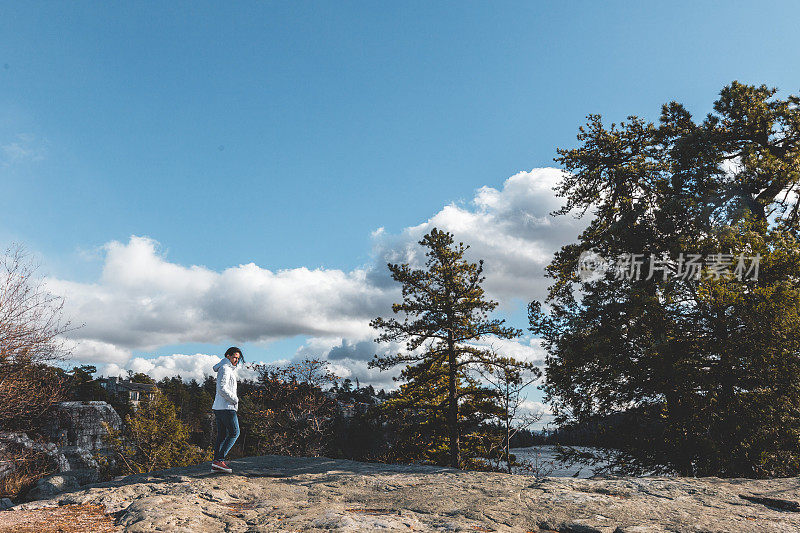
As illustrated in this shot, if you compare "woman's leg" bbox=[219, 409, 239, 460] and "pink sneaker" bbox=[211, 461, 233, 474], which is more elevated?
"woman's leg" bbox=[219, 409, 239, 460]

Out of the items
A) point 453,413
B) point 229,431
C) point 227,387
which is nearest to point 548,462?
point 453,413

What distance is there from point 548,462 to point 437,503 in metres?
12.3

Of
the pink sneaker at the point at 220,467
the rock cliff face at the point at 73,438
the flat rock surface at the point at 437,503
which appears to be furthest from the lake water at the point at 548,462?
the rock cliff face at the point at 73,438

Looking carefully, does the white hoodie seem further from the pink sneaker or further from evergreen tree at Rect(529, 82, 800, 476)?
evergreen tree at Rect(529, 82, 800, 476)

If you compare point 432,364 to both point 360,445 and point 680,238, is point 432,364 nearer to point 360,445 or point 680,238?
point 680,238

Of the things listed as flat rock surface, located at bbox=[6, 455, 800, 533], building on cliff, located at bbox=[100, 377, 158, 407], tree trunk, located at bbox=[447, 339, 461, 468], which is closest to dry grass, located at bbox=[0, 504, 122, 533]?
flat rock surface, located at bbox=[6, 455, 800, 533]

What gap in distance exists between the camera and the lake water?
48.6ft

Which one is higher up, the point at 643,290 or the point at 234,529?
the point at 643,290

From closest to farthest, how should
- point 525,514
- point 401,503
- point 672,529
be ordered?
point 672,529
point 525,514
point 401,503

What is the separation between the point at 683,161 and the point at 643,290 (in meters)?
5.14

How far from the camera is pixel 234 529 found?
4988 mm

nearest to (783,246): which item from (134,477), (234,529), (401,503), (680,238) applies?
(680,238)

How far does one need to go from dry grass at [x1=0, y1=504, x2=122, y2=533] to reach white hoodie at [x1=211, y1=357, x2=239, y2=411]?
2.40 meters

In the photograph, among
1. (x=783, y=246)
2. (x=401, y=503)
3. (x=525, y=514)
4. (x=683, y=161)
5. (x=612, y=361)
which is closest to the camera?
(x=525, y=514)
